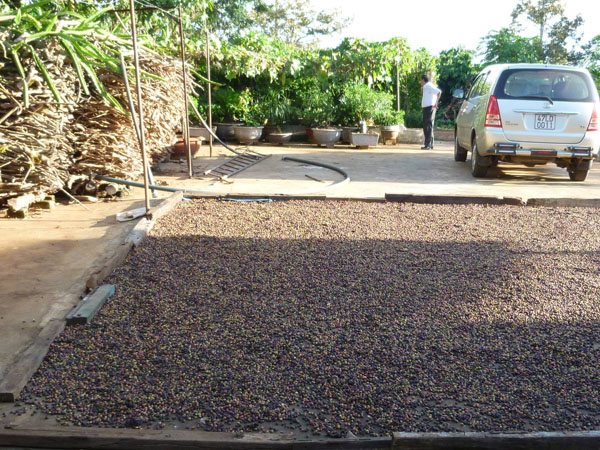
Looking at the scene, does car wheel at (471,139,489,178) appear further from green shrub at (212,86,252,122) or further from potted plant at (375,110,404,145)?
green shrub at (212,86,252,122)

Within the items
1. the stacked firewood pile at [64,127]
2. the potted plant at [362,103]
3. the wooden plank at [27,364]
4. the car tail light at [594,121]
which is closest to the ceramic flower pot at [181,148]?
the stacked firewood pile at [64,127]

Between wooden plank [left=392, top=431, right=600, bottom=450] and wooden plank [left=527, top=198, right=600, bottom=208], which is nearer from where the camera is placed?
wooden plank [left=392, top=431, right=600, bottom=450]

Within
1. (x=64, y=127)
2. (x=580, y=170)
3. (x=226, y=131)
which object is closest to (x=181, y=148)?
(x=64, y=127)

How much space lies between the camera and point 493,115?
859 centimetres

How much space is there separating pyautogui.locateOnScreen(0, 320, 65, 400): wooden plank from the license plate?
7.34 meters

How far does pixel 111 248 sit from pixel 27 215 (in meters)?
1.76

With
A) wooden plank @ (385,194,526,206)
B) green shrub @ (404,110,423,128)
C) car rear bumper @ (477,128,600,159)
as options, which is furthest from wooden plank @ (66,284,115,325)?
green shrub @ (404,110,423,128)

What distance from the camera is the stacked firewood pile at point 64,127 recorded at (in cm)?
621

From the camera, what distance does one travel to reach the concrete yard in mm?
3826

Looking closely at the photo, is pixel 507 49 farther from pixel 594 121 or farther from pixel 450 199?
pixel 450 199

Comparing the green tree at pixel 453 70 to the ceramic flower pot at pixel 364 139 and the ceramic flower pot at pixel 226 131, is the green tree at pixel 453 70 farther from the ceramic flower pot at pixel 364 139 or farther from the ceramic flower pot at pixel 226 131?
the ceramic flower pot at pixel 226 131

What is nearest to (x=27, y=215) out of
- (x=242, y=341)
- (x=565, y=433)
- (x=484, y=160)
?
(x=242, y=341)

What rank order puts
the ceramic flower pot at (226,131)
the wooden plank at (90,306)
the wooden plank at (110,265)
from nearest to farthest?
1. the wooden plank at (90,306)
2. the wooden plank at (110,265)
3. the ceramic flower pot at (226,131)

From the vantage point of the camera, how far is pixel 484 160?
30.4 ft
